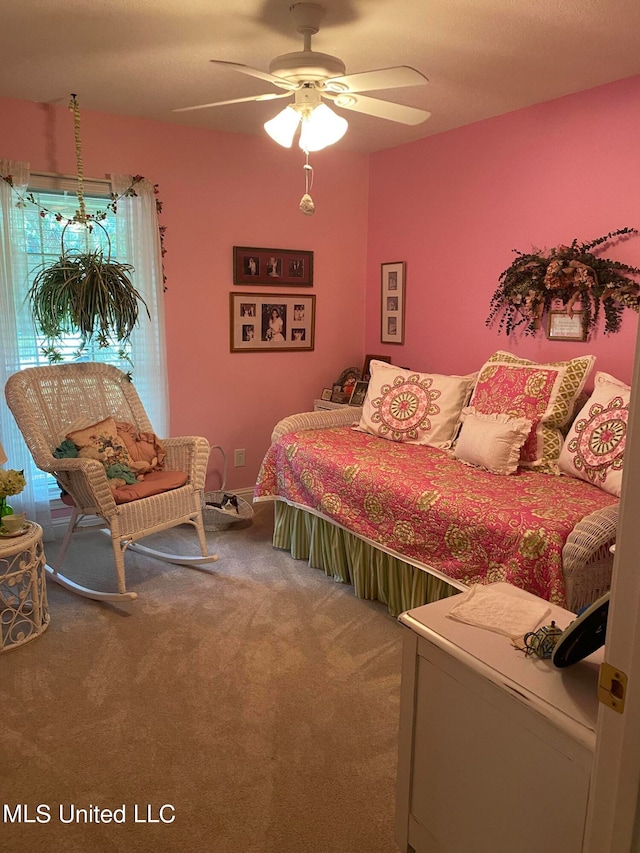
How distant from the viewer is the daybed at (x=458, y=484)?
229cm

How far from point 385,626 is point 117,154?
118 inches

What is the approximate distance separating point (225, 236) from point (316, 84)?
1.89 meters

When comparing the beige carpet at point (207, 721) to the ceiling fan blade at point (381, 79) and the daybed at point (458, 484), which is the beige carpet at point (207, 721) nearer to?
the daybed at point (458, 484)

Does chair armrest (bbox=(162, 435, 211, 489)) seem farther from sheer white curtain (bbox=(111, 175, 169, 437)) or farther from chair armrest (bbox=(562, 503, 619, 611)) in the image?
chair armrest (bbox=(562, 503, 619, 611))

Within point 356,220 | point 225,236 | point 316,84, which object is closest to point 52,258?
point 225,236

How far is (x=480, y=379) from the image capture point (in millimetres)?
3402

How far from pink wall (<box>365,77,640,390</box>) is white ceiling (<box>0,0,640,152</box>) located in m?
0.19

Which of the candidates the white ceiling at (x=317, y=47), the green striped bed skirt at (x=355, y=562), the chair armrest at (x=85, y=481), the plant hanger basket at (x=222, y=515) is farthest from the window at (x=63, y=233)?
the green striped bed skirt at (x=355, y=562)

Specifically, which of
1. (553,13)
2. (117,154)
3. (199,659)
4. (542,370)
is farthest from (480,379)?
(117,154)

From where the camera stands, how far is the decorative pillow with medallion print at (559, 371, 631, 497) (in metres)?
2.64

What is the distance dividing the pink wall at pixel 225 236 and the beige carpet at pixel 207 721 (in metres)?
1.46

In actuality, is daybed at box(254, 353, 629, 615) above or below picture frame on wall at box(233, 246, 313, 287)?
below

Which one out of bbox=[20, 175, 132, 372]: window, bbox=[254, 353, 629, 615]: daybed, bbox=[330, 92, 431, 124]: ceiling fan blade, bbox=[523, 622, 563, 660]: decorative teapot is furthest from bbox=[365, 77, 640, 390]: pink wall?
bbox=[523, 622, 563, 660]: decorative teapot

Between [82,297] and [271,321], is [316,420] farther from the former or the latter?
[82,297]
